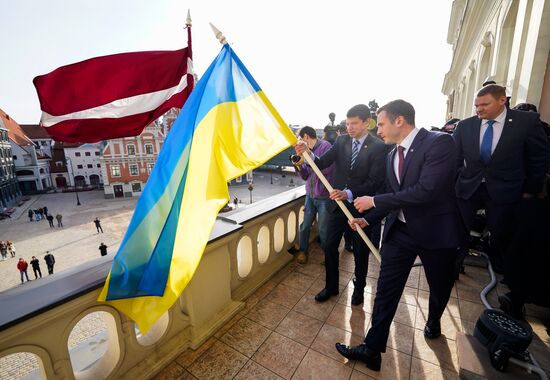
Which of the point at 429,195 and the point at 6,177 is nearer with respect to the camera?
the point at 429,195

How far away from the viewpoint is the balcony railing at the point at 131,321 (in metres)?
Result: 1.55

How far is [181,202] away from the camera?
1.89m

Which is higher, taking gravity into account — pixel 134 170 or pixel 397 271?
pixel 397 271

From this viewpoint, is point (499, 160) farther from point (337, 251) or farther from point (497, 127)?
point (337, 251)

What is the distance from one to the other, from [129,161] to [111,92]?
39276 mm

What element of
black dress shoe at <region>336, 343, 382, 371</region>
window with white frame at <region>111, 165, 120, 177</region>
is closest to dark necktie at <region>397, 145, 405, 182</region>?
black dress shoe at <region>336, 343, 382, 371</region>

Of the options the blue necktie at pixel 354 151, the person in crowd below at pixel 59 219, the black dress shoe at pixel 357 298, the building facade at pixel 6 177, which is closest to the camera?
the blue necktie at pixel 354 151

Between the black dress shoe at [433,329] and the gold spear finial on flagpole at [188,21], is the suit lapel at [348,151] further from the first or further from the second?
the gold spear finial on flagpole at [188,21]

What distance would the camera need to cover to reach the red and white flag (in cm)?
228

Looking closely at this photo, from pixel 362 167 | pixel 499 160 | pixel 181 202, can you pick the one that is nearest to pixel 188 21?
pixel 181 202

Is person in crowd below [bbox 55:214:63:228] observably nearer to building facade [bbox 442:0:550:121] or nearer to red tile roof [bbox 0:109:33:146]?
red tile roof [bbox 0:109:33:146]

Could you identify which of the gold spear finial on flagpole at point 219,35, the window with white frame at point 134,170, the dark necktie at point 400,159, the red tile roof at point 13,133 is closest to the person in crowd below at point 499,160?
the dark necktie at point 400,159

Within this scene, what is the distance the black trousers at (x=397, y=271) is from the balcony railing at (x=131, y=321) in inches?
62.6

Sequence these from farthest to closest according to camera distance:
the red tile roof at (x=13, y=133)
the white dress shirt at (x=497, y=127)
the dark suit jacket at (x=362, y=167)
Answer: the red tile roof at (x=13, y=133) → the dark suit jacket at (x=362, y=167) → the white dress shirt at (x=497, y=127)
